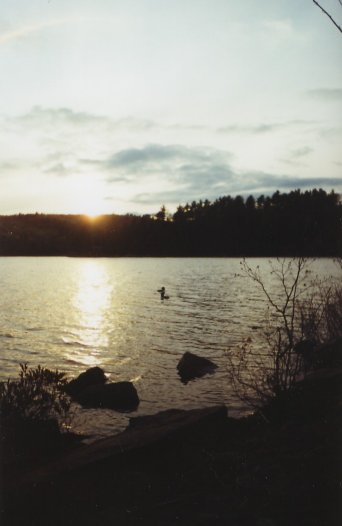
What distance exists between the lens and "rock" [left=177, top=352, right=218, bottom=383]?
66.8 ft

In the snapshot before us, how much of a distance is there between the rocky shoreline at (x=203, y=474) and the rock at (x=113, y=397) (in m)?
4.59

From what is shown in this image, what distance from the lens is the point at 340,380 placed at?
37.7 feet

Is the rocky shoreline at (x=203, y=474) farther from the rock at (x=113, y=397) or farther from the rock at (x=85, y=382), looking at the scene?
the rock at (x=85, y=382)

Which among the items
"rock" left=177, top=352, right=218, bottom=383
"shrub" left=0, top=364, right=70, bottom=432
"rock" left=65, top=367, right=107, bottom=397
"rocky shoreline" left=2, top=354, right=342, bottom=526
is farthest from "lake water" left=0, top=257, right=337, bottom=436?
"rocky shoreline" left=2, top=354, right=342, bottom=526

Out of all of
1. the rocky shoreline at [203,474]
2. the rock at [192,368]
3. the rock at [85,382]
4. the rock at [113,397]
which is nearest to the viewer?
the rocky shoreline at [203,474]

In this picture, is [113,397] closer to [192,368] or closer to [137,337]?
[192,368]

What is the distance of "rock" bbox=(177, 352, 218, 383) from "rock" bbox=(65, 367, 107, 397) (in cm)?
368

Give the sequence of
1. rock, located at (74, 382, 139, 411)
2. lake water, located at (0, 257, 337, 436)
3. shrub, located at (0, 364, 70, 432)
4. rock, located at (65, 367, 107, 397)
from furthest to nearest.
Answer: rock, located at (65, 367, 107, 397), lake water, located at (0, 257, 337, 436), rock, located at (74, 382, 139, 411), shrub, located at (0, 364, 70, 432)

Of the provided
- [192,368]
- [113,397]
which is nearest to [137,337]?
[192,368]

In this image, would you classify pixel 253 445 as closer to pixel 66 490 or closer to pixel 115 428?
pixel 66 490

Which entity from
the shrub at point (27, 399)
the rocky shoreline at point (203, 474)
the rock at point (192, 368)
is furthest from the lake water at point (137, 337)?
the rocky shoreline at point (203, 474)

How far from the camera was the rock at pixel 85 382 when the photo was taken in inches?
711

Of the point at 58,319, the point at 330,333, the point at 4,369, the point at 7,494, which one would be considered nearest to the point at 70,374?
the point at 4,369

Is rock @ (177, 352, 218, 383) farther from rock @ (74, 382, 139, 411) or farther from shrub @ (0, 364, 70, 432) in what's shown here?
shrub @ (0, 364, 70, 432)
